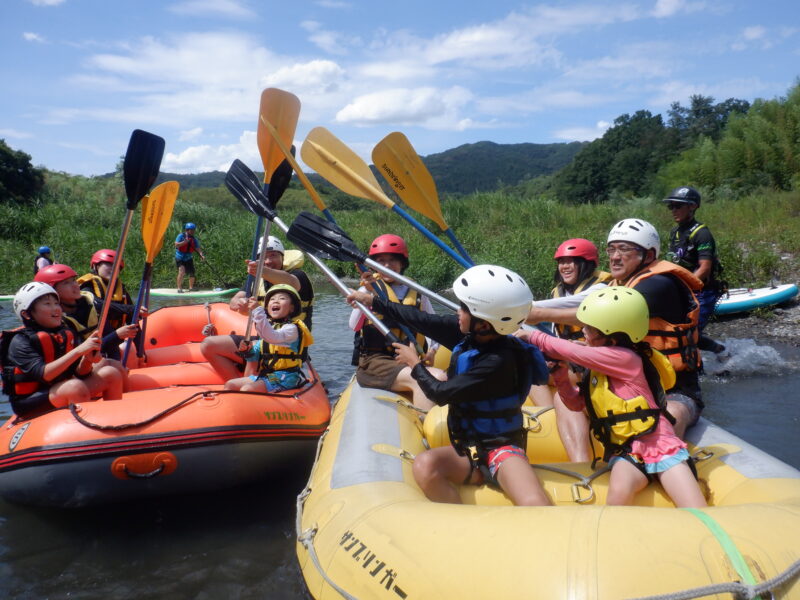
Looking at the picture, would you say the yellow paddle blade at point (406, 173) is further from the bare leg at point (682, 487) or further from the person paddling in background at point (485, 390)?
the bare leg at point (682, 487)

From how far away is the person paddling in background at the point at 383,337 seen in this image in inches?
151

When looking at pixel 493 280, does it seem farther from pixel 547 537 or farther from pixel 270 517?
pixel 270 517

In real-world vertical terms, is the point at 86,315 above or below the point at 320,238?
below

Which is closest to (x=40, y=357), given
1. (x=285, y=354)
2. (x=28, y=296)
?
(x=28, y=296)

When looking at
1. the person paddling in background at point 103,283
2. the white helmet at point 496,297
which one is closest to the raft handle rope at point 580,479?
the white helmet at point 496,297

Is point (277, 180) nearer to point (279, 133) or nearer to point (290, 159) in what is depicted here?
point (290, 159)

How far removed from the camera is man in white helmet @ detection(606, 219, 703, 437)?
287cm

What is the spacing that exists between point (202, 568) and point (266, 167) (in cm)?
310

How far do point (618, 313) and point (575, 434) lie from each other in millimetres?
808

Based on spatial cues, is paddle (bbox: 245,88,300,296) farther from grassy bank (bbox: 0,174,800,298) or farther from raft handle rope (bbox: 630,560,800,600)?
grassy bank (bbox: 0,174,800,298)

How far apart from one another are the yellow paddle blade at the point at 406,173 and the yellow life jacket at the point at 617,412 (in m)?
2.56

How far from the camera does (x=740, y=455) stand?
2.64 metres

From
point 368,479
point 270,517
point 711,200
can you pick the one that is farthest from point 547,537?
point 711,200

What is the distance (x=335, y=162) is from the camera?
4996 mm
